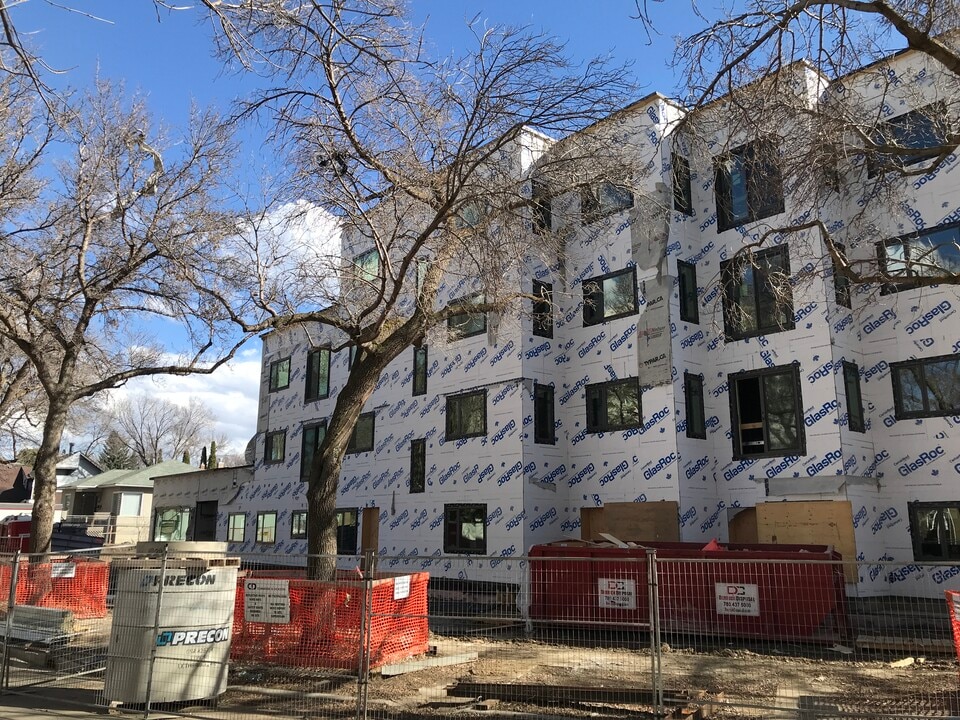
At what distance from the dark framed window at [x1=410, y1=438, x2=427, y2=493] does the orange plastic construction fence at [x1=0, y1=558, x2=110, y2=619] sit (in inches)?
472

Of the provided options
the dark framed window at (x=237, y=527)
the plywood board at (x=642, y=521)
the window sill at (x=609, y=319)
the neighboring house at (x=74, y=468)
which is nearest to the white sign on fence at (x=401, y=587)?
the plywood board at (x=642, y=521)

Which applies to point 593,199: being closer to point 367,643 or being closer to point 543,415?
point 367,643

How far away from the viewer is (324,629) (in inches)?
400

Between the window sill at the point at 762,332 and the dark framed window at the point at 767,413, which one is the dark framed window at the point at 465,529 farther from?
the window sill at the point at 762,332

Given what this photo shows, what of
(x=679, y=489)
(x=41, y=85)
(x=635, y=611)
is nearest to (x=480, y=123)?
(x=41, y=85)

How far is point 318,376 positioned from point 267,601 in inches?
954

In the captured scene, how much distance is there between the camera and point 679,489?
20516 mm

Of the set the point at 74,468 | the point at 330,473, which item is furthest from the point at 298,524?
the point at 74,468

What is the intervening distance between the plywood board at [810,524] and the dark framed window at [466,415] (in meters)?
8.86

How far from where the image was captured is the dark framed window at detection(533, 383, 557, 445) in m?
23.5

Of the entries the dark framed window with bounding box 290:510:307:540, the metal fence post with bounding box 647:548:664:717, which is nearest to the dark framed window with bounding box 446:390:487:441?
the dark framed window with bounding box 290:510:307:540

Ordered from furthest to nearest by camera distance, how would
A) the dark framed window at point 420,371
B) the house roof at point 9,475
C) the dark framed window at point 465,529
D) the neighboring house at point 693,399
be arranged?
the house roof at point 9,475
the dark framed window at point 420,371
the dark framed window at point 465,529
the neighboring house at point 693,399

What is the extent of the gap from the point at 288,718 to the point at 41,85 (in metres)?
6.21

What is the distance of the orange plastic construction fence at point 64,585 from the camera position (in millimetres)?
14461
